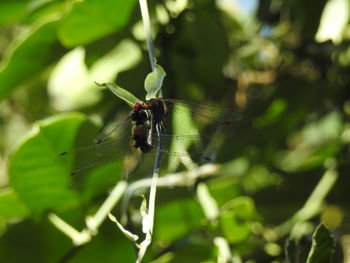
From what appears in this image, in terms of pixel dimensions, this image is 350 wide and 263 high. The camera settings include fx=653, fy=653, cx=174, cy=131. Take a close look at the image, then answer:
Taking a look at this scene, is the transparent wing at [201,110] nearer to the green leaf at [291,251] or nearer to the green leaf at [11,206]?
the green leaf at [291,251]

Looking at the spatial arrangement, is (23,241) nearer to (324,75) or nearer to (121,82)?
(121,82)

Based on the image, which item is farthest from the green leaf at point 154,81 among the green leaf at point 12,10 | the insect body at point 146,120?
the green leaf at point 12,10

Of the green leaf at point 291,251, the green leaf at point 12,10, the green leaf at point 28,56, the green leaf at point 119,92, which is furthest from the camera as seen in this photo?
the green leaf at point 12,10

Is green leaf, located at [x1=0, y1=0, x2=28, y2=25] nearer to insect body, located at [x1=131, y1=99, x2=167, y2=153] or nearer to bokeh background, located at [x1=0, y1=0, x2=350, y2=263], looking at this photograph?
bokeh background, located at [x1=0, y1=0, x2=350, y2=263]

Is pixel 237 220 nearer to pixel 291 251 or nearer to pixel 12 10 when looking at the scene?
pixel 291 251

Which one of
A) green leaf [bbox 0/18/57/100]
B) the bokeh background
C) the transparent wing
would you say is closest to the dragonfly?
the transparent wing

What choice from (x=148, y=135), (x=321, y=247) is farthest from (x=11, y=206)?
(x=321, y=247)

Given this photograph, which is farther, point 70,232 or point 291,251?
point 70,232
